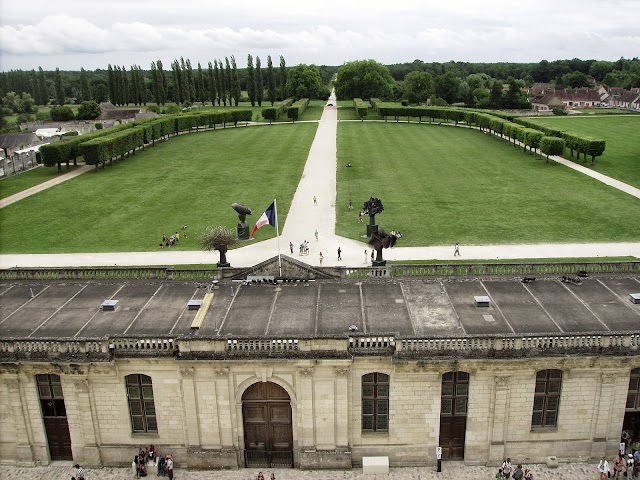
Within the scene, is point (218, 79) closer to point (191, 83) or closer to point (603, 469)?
point (191, 83)

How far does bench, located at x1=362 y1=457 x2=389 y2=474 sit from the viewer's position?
26578 millimetres

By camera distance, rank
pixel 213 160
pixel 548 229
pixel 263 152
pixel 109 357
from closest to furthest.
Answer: pixel 109 357
pixel 548 229
pixel 213 160
pixel 263 152

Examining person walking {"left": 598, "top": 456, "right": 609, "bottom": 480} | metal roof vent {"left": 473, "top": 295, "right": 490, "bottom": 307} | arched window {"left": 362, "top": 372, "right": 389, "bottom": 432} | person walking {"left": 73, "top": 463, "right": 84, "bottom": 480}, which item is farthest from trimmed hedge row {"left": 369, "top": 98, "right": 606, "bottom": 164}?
person walking {"left": 73, "top": 463, "right": 84, "bottom": 480}

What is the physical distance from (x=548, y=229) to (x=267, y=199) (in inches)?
1325

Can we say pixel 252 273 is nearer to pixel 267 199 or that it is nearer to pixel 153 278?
pixel 153 278

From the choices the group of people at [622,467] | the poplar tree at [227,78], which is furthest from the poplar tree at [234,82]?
the group of people at [622,467]

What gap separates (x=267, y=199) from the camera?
7281cm

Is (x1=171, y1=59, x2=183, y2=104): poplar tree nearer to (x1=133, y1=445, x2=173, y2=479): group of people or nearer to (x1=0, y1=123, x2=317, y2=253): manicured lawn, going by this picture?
(x1=0, y1=123, x2=317, y2=253): manicured lawn

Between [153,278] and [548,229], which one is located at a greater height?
[153,278]

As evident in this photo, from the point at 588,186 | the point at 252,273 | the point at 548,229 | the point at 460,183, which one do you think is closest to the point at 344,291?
the point at 252,273

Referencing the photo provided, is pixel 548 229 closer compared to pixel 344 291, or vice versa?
pixel 344 291

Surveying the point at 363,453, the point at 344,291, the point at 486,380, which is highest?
the point at 344,291

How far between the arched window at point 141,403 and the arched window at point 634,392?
73.5 feet

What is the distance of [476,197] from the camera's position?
72625mm
